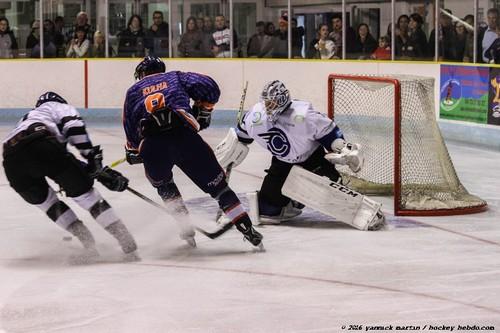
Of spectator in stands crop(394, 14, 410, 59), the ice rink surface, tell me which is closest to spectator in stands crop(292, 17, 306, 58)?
spectator in stands crop(394, 14, 410, 59)

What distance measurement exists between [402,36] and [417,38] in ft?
0.75

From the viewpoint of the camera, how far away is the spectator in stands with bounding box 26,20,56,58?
39.6 feet

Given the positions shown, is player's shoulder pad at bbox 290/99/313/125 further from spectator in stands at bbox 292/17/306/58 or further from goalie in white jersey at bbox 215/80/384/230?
spectator in stands at bbox 292/17/306/58

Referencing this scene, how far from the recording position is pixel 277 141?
18.6 ft

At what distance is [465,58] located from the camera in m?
9.89

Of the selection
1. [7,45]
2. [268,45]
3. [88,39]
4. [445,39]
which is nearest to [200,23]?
[268,45]

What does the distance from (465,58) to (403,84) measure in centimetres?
366

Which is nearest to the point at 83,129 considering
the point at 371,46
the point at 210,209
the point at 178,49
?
the point at 210,209

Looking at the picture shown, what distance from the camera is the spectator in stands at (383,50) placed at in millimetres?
10891

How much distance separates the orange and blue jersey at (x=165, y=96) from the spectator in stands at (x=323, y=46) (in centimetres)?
650

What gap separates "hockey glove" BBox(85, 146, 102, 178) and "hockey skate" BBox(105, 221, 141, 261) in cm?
25

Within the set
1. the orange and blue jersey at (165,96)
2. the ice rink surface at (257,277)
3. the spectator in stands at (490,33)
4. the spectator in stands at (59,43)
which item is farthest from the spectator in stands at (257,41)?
the orange and blue jersey at (165,96)

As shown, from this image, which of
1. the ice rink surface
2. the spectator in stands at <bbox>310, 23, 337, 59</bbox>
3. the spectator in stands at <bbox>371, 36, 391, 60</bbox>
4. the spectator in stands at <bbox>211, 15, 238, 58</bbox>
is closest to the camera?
the ice rink surface

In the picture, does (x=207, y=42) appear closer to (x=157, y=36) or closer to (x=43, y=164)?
(x=157, y=36)
